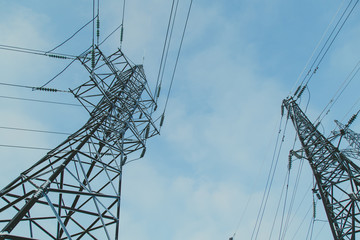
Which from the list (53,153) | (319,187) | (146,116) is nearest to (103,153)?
(53,153)

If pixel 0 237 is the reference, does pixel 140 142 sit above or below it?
above

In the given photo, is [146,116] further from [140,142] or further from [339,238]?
[339,238]

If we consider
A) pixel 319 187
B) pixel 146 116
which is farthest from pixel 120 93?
pixel 319 187

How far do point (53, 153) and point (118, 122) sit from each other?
7.63ft

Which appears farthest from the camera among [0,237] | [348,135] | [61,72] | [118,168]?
[348,135]

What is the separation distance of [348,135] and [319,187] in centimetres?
701

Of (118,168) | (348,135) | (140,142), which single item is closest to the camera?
(118,168)

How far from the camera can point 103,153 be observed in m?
7.63

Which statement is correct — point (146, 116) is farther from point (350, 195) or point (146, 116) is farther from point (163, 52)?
point (350, 195)

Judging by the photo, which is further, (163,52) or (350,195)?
(163,52)

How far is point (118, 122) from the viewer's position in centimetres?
807

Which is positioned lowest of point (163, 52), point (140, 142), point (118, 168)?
point (118, 168)

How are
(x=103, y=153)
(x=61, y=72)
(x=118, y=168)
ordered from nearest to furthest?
(x=118, y=168) < (x=103, y=153) < (x=61, y=72)

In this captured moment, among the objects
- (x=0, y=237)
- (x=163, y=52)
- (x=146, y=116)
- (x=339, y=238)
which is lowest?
(x=0, y=237)
